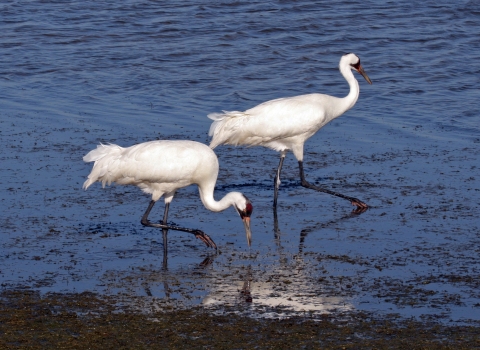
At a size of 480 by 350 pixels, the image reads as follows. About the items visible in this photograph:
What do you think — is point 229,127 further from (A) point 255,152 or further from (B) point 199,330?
(B) point 199,330

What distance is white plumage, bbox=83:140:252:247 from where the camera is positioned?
8.68 meters

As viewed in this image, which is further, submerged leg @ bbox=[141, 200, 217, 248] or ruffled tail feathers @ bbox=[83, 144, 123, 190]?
A: ruffled tail feathers @ bbox=[83, 144, 123, 190]

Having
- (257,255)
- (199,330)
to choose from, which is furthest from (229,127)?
(199,330)

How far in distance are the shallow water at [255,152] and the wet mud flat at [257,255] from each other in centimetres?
3

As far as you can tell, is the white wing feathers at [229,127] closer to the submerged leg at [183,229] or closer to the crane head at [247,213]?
the submerged leg at [183,229]

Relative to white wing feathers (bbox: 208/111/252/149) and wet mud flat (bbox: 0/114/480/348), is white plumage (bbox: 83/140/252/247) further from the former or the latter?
white wing feathers (bbox: 208/111/252/149)

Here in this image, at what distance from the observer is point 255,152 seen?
39.3 feet

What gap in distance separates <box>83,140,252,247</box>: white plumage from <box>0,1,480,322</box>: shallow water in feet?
1.42

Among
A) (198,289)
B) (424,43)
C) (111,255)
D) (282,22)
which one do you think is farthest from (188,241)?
(282,22)

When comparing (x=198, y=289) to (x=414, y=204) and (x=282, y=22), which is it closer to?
(x=414, y=204)

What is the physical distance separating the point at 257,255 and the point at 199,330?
1944mm

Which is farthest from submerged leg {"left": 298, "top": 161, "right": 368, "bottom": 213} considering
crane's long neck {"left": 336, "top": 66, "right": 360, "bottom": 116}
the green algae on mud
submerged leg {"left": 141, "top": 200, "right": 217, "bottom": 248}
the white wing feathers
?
the green algae on mud

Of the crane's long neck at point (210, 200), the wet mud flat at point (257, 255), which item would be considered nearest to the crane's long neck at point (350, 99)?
the wet mud flat at point (257, 255)

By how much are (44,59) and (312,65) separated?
4705 mm
